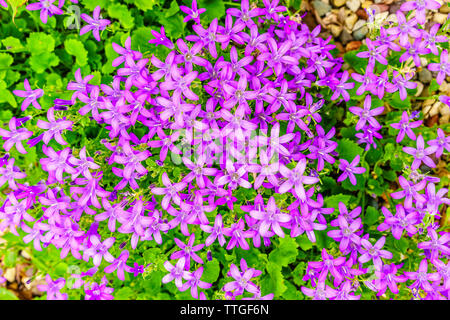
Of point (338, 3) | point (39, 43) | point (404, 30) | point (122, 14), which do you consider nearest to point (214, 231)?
point (404, 30)

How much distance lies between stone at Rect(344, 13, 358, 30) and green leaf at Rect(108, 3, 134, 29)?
209 centimetres

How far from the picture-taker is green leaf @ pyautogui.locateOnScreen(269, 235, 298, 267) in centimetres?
276

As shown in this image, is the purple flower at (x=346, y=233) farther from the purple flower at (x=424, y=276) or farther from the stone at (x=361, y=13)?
the stone at (x=361, y=13)

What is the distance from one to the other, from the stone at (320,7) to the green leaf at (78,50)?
2243 millimetres

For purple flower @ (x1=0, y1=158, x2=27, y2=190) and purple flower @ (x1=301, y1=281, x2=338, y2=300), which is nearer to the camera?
purple flower @ (x1=301, y1=281, x2=338, y2=300)

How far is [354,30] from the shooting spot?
3.66m

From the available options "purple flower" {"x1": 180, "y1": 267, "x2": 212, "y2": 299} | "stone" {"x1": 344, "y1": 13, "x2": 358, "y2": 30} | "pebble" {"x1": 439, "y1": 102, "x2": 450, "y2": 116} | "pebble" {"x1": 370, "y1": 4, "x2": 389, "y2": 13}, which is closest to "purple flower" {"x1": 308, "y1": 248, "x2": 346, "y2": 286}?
"purple flower" {"x1": 180, "y1": 267, "x2": 212, "y2": 299}

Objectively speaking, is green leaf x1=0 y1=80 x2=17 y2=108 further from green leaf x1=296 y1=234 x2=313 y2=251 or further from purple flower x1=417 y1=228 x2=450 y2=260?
purple flower x1=417 y1=228 x2=450 y2=260

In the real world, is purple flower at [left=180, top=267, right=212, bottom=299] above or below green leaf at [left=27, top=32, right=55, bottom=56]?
below

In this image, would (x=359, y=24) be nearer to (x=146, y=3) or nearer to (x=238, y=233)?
(x=146, y=3)

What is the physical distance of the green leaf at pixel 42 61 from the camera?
3.13m

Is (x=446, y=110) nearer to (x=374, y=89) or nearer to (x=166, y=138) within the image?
(x=374, y=89)

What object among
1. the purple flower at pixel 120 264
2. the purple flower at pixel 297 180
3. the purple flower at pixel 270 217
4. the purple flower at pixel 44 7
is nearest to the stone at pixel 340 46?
the purple flower at pixel 297 180
